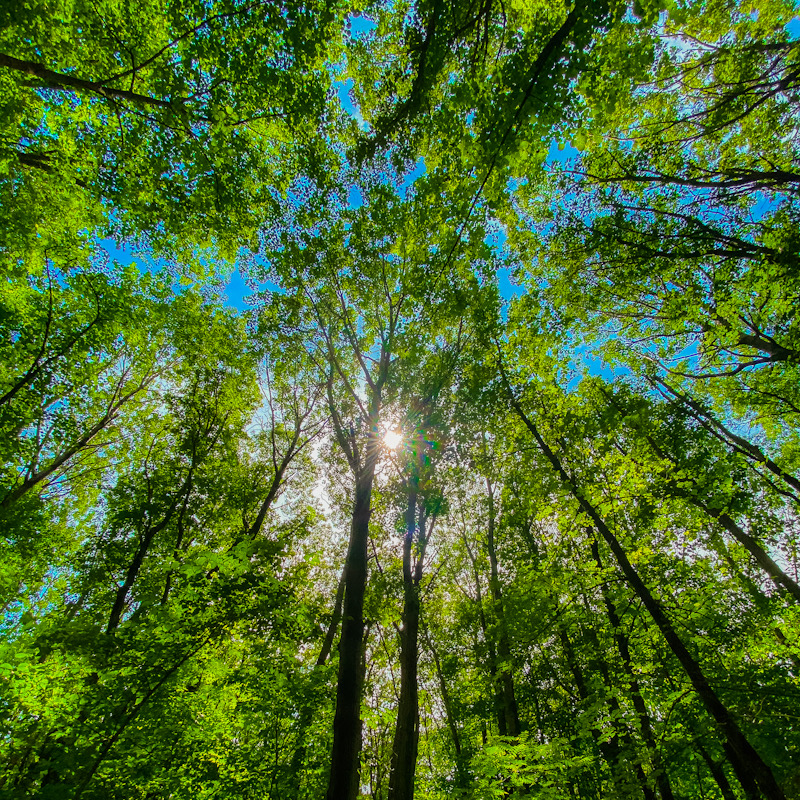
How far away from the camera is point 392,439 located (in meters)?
9.25

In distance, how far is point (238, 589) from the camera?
17.0 ft

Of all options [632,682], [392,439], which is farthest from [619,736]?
[392,439]

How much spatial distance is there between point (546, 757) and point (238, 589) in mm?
5541

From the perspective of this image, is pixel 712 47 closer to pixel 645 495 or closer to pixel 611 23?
pixel 611 23

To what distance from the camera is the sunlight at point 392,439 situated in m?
8.79

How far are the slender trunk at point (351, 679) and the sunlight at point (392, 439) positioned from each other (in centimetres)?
217

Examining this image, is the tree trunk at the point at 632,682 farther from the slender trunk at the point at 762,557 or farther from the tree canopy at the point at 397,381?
the slender trunk at the point at 762,557

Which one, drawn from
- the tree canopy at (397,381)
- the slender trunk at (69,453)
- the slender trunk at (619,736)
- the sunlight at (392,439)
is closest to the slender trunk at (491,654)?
the tree canopy at (397,381)

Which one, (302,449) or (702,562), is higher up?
(302,449)

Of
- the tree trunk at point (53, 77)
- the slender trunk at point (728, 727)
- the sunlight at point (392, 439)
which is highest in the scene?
the tree trunk at point (53, 77)

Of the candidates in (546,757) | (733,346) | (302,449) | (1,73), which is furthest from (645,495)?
(1,73)

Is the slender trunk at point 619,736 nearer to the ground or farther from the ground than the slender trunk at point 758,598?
nearer to the ground

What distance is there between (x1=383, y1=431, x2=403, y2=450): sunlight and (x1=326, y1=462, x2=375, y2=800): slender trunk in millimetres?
2173

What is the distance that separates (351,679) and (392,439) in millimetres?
5302
